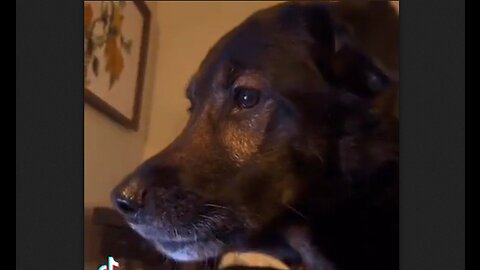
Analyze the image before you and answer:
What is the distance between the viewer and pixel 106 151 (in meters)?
0.86

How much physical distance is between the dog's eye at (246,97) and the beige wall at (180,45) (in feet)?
0.35

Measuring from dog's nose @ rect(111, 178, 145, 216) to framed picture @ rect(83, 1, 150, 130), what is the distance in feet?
0.45

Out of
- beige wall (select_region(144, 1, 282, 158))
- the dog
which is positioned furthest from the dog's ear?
beige wall (select_region(144, 1, 282, 158))

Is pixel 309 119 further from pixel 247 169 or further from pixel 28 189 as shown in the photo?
pixel 28 189

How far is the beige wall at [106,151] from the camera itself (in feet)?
2.66

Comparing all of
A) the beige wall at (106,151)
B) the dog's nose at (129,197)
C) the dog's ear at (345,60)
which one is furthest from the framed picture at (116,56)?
Answer: the dog's ear at (345,60)

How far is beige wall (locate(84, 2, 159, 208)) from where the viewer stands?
0.81 meters

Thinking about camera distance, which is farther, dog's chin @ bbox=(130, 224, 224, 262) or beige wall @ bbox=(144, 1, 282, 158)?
beige wall @ bbox=(144, 1, 282, 158)

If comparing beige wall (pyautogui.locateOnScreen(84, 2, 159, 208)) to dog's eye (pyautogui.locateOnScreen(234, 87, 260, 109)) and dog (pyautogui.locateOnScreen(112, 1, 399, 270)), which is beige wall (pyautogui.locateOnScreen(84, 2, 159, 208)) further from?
dog's eye (pyautogui.locateOnScreen(234, 87, 260, 109))

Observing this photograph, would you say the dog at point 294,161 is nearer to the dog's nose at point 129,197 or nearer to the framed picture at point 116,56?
the dog's nose at point 129,197

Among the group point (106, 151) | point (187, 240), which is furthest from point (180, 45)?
point (187, 240)
